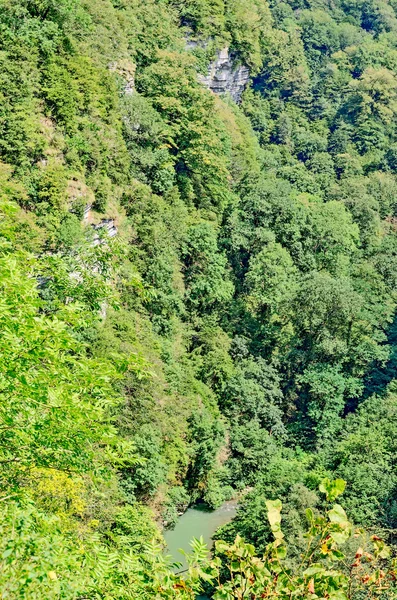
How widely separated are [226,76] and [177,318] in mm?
21712

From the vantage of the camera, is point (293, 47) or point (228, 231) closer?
point (228, 231)

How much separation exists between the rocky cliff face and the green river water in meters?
25.7

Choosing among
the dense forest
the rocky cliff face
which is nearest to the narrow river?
the dense forest

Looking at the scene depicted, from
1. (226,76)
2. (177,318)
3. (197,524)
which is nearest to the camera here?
(197,524)

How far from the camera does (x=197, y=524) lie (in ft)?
60.2

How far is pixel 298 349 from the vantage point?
82.8 feet

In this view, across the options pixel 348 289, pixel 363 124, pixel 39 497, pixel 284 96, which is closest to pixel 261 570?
pixel 39 497

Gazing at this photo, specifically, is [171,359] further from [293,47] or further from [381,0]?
[381,0]

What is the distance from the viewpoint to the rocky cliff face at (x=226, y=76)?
116ft

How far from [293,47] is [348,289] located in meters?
32.4

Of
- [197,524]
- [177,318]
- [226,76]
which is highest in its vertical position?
[226,76]

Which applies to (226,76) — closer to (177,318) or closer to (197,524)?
(177,318)

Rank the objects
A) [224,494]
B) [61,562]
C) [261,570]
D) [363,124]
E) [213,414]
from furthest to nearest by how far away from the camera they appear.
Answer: [363,124] → [213,414] → [224,494] → [61,562] → [261,570]

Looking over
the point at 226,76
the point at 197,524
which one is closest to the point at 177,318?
the point at 197,524
